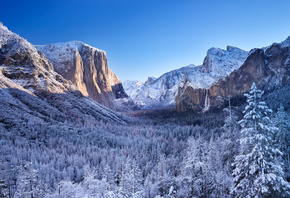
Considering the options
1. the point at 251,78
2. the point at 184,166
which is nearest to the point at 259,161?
the point at 184,166

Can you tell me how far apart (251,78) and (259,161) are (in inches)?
6156

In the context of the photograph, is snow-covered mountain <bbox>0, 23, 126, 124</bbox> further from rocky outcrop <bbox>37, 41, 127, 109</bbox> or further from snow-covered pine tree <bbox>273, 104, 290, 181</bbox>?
snow-covered pine tree <bbox>273, 104, 290, 181</bbox>

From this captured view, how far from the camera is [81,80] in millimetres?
143375

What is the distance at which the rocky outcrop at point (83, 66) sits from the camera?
450 feet

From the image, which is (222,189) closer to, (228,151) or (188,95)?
(228,151)

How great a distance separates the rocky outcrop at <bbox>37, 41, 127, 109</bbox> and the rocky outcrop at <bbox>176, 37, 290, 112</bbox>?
9301 centimetres

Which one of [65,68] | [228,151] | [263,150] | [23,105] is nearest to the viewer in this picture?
[263,150]

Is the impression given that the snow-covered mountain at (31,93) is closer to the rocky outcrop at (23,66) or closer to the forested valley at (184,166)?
the rocky outcrop at (23,66)

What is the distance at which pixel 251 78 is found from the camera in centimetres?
14038

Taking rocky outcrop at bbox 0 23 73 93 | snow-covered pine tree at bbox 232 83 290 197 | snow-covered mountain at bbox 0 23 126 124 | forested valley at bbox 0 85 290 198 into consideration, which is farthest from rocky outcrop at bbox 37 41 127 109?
snow-covered pine tree at bbox 232 83 290 197

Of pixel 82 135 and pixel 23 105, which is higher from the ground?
pixel 23 105

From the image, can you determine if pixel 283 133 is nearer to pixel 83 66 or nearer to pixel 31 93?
pixel 31 93

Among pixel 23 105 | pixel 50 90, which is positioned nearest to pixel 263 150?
pixel 23 105

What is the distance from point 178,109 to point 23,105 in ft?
486
